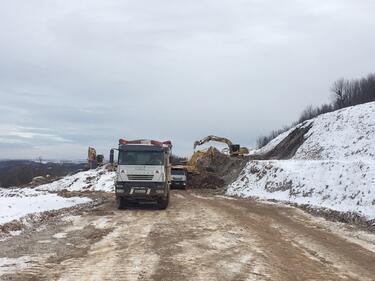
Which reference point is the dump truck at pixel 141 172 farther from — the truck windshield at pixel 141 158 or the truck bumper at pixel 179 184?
the truck bumper at pixel 179 184

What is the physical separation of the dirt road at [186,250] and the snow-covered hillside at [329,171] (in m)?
4.14

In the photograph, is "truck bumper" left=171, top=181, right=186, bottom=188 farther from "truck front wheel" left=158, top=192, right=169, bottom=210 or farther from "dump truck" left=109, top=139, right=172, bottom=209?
"dump truck" left=109, top=139, right=172, bottom=209

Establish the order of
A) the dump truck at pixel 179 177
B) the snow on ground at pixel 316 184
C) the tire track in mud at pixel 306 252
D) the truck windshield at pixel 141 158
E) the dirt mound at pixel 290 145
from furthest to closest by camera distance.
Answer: the dirt mound at pixel 290 145, the dump truck at pixel 179 177, the truck windshield at pixel 141 158, the snow on ground at pixel 316 184, the tire track in mud at pixel 306 252

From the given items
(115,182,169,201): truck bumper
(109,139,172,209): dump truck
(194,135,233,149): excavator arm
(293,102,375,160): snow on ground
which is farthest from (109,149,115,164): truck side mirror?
(194,135,233,149): excavator arm

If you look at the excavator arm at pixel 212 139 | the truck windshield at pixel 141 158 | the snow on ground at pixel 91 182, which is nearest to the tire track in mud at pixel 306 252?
the truck windshield at pixel 141 158

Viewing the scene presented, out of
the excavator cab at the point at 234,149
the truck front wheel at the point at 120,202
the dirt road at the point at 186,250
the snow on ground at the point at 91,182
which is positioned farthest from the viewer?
the excavator cab at the point at 234,149

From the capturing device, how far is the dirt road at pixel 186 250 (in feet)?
32.9

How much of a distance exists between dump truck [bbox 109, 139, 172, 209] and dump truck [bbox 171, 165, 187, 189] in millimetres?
19532

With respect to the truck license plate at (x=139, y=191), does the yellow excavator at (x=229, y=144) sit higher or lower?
higher

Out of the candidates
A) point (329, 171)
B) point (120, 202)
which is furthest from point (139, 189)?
point (329, 171)

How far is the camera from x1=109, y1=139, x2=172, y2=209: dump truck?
78.7 ft

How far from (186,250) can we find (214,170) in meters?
41.7

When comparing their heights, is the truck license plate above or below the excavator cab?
below

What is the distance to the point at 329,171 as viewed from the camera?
96.6 ft
